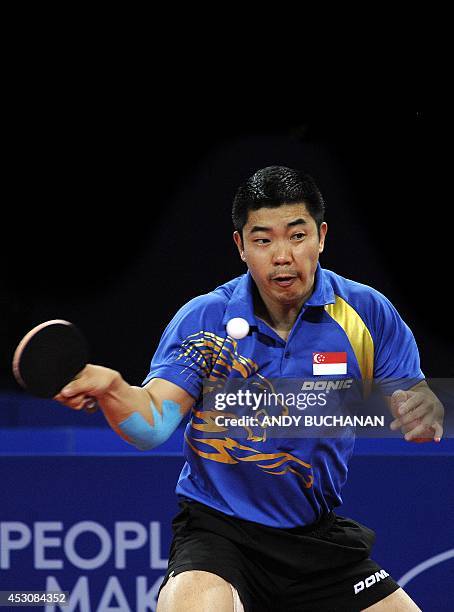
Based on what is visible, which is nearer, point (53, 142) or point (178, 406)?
point (178, 406)

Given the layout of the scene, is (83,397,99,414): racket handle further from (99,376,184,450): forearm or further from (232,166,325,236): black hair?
(232,166,325,236): black hair

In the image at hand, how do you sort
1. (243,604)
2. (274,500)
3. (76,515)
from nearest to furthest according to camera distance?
(243,604), (274,500), (76,515)

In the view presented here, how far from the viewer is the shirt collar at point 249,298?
8.84 feet

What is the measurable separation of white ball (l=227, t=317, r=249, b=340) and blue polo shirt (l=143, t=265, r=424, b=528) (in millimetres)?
15

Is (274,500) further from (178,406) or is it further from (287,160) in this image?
(287,160)

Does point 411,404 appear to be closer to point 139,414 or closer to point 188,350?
point 188,350

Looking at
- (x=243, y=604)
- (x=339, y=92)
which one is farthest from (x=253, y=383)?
(x=339, y=92)

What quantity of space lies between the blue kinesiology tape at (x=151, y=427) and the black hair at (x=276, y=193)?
0.53 metres

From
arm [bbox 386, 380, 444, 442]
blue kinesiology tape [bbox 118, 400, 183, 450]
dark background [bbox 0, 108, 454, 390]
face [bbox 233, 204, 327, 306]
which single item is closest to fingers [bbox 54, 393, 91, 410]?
blue kinesiology tape [bbox 118, 400, 183, 450]

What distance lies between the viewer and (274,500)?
8.71 ft

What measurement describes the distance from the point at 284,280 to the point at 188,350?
31 cm

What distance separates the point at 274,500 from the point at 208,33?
9.21 feet

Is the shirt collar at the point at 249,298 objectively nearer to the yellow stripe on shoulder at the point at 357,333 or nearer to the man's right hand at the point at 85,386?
the yellow stripe on shoulder at the point at 357,333

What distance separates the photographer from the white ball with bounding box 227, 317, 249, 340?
266 centimetres
